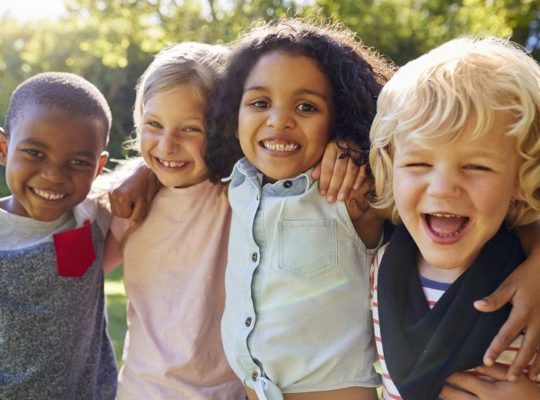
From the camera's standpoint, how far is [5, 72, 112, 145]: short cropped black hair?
2324 millimetres

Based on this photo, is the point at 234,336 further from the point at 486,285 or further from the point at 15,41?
the point at 15,41

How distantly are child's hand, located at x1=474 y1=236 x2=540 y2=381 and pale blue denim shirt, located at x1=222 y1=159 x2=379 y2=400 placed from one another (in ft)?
1.46

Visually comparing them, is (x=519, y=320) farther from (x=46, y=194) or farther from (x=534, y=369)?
(x=46, y=194)

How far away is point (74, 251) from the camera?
2.32m

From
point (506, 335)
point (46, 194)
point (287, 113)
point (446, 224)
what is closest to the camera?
point (506, 335)

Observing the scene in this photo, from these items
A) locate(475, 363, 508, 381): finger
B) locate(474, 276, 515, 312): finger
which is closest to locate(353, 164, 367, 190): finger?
locate(474, 276, 515, 312): finger

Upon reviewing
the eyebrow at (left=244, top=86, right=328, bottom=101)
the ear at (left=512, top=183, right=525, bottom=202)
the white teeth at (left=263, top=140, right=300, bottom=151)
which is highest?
the eyebrow at (left=244, top=86, right=328, bottom=101)

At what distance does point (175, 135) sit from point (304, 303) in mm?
800

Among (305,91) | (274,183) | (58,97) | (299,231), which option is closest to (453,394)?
(299,231)

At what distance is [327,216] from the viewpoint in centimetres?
202

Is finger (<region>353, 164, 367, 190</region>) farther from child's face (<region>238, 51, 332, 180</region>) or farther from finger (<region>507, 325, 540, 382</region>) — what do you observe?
finger (<region>507, 325, 540, 382</region>)

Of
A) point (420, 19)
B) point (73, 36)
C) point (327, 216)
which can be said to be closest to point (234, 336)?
point (327, 216)

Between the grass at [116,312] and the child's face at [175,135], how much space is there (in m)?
2.28

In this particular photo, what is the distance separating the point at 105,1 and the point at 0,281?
8.67 meters
